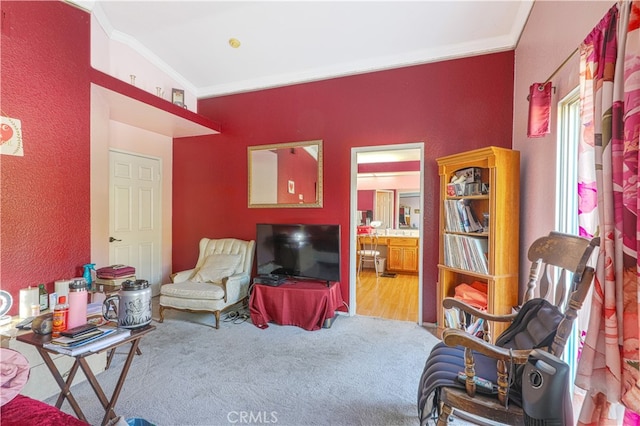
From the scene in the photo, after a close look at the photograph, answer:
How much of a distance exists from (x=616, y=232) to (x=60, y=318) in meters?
2.47

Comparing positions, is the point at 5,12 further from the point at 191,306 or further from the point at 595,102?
the point at 595,102

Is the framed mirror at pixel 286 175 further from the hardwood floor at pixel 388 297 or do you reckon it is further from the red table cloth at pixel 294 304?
the hardwood floor at pixel 388 297

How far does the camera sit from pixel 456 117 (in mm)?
3092

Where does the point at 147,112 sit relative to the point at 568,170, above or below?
above

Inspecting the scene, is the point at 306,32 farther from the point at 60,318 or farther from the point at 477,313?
the point at 60,318

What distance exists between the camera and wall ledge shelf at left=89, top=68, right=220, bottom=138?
2.83 meters

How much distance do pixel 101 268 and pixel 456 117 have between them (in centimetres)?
399

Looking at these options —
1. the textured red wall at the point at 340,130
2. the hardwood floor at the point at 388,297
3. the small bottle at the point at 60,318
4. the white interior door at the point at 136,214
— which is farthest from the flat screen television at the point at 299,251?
the small bottle at the point at 60,318

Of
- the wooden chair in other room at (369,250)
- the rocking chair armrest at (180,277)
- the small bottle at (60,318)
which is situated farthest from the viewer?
the wooden chair in other room at (369,250)

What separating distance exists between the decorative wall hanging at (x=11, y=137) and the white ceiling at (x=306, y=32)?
4.19 feet

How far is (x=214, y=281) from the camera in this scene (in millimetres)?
3518

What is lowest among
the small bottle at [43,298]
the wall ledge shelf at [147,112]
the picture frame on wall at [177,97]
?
the small bottle at [43,298]

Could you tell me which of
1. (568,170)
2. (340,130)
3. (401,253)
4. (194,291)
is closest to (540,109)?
(568,170)

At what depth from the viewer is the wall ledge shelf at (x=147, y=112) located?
2827mm
